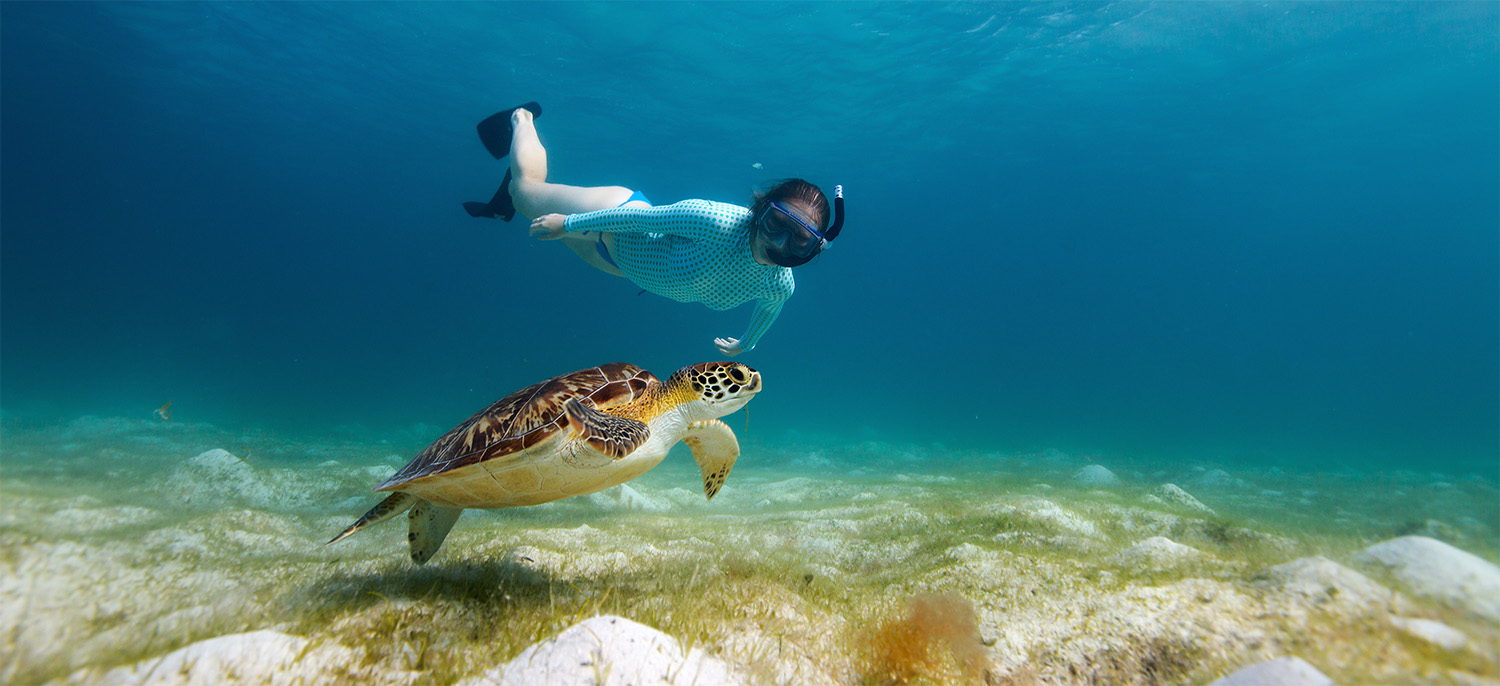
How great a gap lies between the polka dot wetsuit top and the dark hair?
0.33 metres

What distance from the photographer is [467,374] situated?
173ft

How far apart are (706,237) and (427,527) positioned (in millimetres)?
2662

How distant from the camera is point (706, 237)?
3.99 m

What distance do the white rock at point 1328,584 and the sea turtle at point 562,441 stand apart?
2.12 metres

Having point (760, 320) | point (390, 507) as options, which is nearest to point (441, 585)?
point (390, 507)

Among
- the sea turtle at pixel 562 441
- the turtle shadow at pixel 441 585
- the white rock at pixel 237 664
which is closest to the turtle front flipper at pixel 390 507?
the sea turtle at pixel 562 441

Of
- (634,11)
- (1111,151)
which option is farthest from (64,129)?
(1111,151)

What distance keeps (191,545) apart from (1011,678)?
14.2 feet

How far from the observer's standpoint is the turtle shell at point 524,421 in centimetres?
212

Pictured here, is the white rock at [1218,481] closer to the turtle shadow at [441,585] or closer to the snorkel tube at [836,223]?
the snorkel tube at [836,223]

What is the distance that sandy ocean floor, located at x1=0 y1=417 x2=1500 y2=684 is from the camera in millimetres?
1274

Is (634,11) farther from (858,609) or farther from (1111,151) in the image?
(1111,151)

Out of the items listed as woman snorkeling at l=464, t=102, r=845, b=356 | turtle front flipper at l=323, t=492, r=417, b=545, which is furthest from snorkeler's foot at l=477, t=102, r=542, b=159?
turtle front flipper at l=323, t=492, r=417, b=545

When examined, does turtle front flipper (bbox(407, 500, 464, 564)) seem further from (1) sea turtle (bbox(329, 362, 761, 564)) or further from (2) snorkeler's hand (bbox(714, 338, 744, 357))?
(2) snorkeler's hand (bbox(714, 338, 744, 357))
